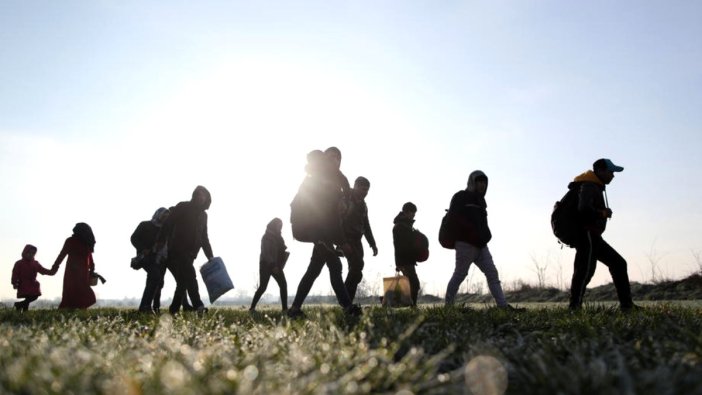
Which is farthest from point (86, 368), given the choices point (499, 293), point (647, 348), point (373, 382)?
point (499, 293)

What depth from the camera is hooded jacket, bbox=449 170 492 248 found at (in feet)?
28.2

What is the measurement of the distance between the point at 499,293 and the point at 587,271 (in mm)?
1278

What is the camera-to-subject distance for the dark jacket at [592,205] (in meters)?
7.98

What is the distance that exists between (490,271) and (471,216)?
0.89 meters

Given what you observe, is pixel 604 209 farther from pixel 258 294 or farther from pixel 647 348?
pixel 258 294

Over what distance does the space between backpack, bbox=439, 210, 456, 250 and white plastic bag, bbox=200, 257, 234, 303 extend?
3520 millimetres

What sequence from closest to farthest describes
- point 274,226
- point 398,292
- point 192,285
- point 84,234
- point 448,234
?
point 448,234 < point 192,285 < point 398,292 < point 84,234 < point 274,226

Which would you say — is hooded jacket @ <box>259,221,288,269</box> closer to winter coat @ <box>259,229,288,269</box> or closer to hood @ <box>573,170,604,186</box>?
winter coat @ <box>259,229,288,269</box>

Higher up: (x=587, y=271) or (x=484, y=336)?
(x=587, y=271)

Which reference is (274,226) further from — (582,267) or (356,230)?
(582,267)

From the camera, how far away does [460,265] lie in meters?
8.59

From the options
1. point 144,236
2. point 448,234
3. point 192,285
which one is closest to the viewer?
point 448,234

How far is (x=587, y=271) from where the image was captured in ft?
26.2

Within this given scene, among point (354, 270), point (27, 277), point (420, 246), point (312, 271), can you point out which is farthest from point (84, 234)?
point (312, 271)
